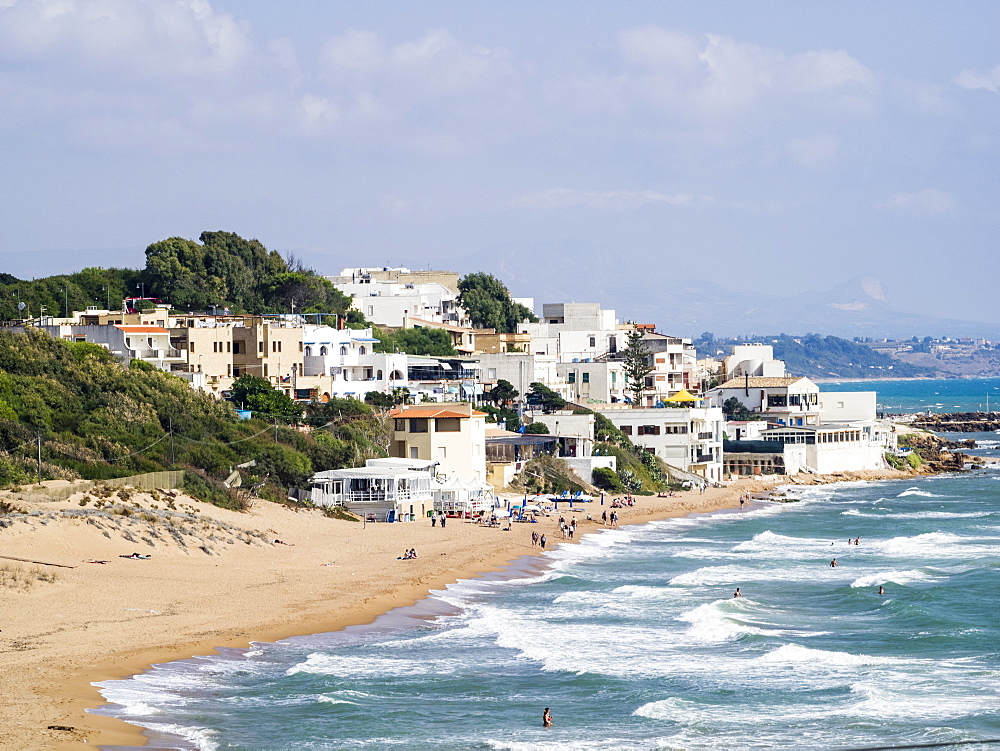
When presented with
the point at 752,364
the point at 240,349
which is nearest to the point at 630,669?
the point at 240,349

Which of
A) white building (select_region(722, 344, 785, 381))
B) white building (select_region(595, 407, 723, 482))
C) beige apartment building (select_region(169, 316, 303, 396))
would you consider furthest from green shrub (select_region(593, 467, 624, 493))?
white building (select_region(722, 344, 785, 381))

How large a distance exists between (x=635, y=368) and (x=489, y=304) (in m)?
19.8

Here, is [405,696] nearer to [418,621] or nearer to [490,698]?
[490,698]

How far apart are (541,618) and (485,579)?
24.2 feet

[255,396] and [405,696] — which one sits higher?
[255,396]

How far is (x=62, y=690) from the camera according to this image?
2731 centimetres

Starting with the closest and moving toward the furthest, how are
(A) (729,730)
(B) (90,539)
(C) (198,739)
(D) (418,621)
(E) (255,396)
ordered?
(C) (198,739), (A) (729,730), (D) (418,621), (B) (90,539), (E) (255,396)

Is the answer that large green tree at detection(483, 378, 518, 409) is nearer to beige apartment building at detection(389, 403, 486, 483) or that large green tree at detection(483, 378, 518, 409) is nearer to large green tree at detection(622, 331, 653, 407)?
large green tree at detection(622, 331, 653, 407)

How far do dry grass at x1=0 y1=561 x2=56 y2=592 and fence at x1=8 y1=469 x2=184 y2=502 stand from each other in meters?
7.28

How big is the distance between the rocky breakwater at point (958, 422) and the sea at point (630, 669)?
115067 mm

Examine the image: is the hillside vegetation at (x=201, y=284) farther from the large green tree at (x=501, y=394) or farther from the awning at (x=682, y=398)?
the awning at (x=682, y=398)

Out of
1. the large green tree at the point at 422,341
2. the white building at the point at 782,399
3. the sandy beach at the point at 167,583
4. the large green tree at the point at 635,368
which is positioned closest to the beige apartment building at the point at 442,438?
the sandy beach at the point at 167,583

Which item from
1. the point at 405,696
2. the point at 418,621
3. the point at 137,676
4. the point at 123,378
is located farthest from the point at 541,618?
the point at 123,378

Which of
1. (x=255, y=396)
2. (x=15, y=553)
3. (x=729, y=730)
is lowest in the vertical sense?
(x=729, y=730)
